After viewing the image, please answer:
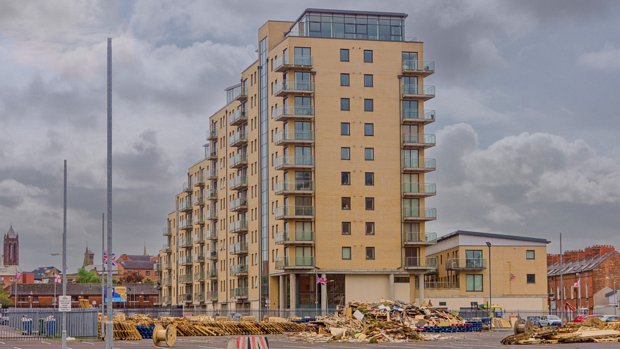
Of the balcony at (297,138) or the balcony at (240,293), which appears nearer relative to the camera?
the balcony at (297,138)

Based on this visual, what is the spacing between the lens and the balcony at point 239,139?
117500mm

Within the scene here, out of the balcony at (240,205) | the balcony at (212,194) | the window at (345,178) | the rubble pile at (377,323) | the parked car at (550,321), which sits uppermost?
the balcony at (212,194)

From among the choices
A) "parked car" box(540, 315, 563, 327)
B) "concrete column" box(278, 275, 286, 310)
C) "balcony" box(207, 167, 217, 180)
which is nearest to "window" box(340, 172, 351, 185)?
"concrete column" box(278, 275, 286, 310)

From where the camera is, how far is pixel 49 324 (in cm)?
6806

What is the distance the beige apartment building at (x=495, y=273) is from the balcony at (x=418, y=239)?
885 cm

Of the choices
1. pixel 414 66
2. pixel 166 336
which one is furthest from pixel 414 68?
pixel 166 336

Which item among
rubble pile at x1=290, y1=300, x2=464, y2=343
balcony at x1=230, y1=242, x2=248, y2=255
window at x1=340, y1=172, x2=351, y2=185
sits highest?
window at x1=340, y1=172, x2=351, y2=185

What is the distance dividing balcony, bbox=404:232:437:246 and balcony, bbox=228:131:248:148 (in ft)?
80.7

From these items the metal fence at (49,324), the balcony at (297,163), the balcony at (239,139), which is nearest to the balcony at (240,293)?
the balcony at (239,139)

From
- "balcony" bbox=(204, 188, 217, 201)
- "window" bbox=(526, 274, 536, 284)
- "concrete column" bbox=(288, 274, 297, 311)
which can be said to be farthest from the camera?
"balcony" bbox=(204, 188, 217, 201)

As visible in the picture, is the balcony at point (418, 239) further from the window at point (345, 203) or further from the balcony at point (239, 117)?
the balcony at point (239, 117)

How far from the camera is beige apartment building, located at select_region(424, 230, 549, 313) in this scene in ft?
366

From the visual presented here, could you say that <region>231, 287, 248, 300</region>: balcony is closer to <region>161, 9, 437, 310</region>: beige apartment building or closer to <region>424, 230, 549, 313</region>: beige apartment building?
<region>161, 9, 437, 310</region>: beige apartment building

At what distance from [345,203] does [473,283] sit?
65.8 ft
